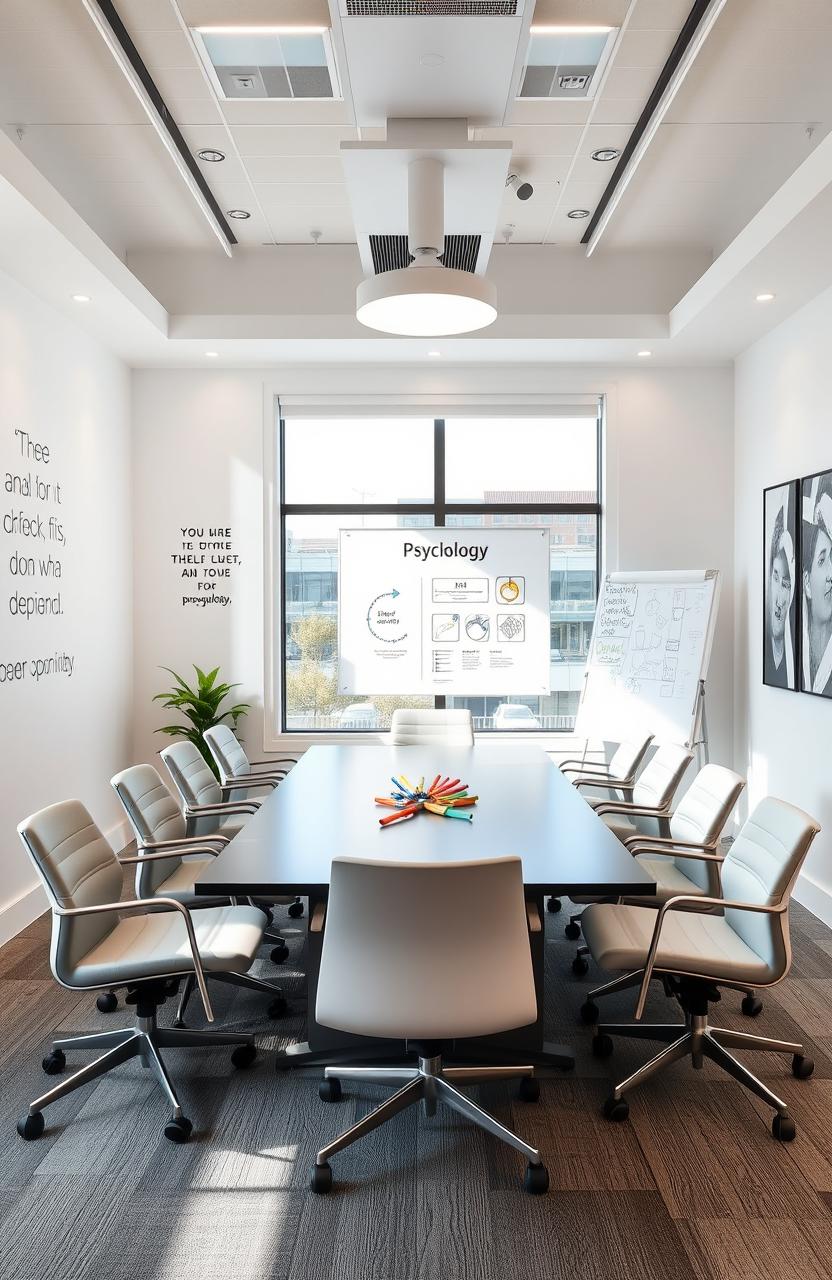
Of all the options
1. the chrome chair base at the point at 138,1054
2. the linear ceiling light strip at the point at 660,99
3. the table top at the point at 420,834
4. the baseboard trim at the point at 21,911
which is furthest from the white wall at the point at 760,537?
the baseboard trim at the point at 21,911

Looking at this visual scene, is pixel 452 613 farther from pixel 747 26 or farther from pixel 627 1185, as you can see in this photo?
pixel 627 1185

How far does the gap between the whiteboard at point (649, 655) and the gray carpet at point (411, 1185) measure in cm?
267

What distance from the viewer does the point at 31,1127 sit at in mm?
2604

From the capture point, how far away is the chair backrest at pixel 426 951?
216cm

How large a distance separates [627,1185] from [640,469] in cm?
462

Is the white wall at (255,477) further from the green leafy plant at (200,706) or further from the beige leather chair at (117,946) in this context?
the beige leather chair at (117,946)

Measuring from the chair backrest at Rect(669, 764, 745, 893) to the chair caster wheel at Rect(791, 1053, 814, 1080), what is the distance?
22.6 inches

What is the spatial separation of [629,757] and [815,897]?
1.19 meters

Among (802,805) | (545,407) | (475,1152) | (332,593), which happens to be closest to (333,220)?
(545,407)

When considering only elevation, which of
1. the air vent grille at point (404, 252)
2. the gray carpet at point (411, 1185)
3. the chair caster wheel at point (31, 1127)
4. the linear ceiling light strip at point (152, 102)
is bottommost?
the gray carpet at point (411, 1185)

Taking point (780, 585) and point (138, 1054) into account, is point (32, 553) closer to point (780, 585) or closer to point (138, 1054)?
point (138, 1054)

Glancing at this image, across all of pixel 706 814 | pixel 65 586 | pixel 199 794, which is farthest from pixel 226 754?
pixel 706 814

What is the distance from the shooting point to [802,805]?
15.4ft

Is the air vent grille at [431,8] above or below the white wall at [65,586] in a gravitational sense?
above
